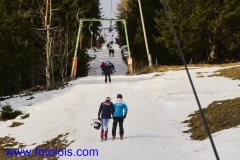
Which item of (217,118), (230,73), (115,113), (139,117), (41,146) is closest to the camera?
(115,113)

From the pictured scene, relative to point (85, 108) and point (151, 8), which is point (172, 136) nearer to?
point (85, 108)

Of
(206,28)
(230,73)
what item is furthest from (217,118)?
(206,28)

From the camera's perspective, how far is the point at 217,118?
49.6ft

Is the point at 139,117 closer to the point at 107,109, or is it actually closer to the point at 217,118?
the point at 217,118

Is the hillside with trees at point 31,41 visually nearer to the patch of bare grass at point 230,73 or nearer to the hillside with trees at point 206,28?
the hillside with trees at point 206,28

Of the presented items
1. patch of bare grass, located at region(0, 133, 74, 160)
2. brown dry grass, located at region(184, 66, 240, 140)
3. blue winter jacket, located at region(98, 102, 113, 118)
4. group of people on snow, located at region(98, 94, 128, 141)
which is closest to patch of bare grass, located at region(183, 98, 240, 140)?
brown dry grass, located at region(184, 66, 240, 140)

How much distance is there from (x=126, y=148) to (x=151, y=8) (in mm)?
32210

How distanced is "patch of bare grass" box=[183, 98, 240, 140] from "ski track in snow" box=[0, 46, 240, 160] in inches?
17.7

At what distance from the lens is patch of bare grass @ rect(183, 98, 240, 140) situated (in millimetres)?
13836

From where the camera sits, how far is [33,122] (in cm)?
1953

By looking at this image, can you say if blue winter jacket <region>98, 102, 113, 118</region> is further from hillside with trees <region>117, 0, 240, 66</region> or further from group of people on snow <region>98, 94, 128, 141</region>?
hillside with trees <region>117, 0, 240, 66</region>

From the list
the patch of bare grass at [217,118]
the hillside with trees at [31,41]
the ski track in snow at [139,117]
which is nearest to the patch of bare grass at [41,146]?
the ski track in snow at [139,117]

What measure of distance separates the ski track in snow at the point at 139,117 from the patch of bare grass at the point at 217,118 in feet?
1.48

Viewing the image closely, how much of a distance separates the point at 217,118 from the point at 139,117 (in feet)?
13.1
